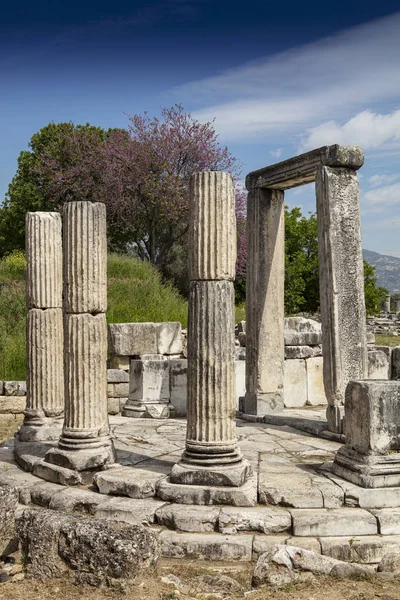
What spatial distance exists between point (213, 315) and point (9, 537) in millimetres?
2896

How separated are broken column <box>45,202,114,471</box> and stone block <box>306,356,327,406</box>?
5437 millimetres

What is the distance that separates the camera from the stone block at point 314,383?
1237 cm

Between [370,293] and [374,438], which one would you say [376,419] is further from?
[370,293]

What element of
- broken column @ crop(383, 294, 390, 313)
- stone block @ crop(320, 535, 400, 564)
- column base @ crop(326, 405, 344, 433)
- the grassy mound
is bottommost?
stone block @ crop(320, 535, 400, 564)

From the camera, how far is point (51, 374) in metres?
9.37

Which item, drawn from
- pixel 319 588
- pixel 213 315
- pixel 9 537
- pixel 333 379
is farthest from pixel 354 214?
pixel 9 537

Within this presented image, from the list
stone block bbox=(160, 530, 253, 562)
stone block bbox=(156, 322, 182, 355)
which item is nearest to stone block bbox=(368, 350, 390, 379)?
stone block bbox=(156, 322, 182, 355)

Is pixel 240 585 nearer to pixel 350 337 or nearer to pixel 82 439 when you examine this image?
pixel 82 439

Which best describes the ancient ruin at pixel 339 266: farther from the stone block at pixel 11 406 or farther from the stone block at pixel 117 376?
the stone block at pixel 11 406

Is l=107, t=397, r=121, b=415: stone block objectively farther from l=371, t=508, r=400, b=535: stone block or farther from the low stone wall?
l=371, t=508, r=400, b=535: stone block

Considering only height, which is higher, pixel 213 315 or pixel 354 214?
pixel 354 214

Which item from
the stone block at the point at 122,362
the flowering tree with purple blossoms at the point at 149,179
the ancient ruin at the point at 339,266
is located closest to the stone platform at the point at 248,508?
the ancient ruin at the point at 339,266

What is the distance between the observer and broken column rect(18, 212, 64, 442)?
9289 mm

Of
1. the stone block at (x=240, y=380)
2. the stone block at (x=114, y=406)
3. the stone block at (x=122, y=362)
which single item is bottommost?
the stone block at (x=114, y=406)
